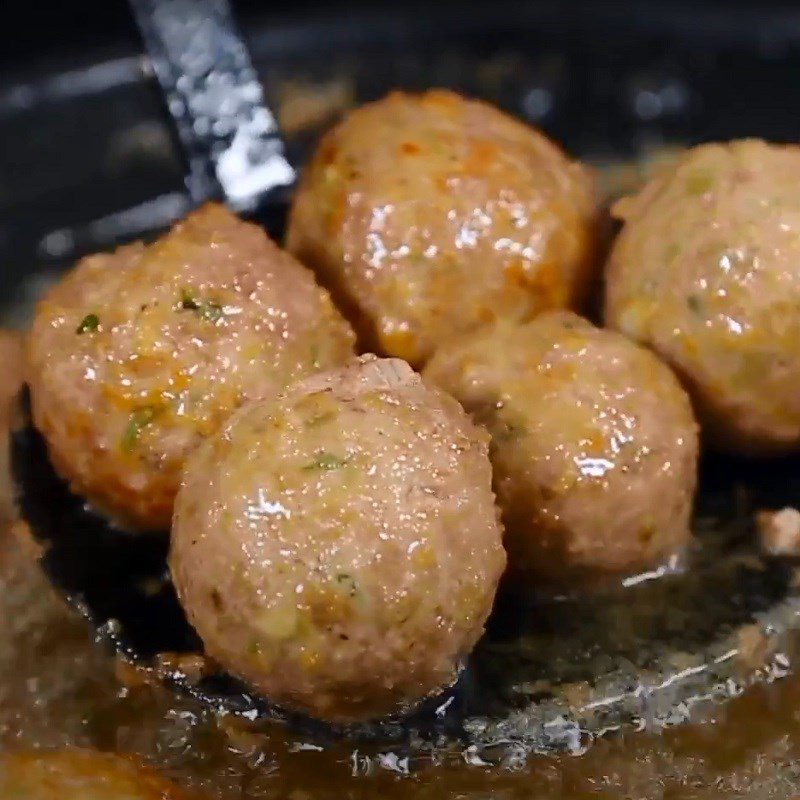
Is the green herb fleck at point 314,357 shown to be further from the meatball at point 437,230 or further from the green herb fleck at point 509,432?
the green herb fleck at point 509,432

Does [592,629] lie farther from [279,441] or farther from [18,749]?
[18,749]

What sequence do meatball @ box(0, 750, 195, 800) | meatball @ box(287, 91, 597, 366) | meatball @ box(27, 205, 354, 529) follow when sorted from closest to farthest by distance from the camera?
1. meatball @ box(0, 750, 195, 800)
2. meatball @ box(27, 205, 354, 529)
3. meatball @ box(287, 91, 597, 366)

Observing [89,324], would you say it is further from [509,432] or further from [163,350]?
[509,432]

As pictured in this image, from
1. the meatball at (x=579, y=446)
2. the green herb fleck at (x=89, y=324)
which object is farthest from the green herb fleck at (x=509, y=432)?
the green herb fleck at (x=89, y=324)

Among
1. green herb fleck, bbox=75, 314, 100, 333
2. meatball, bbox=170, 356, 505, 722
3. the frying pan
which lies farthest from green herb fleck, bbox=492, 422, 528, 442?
green herb fleck, bbox=75, 314, 100, 333

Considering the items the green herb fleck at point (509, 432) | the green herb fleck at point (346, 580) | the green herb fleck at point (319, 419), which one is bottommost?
the green herb fleck at point (509, 432)

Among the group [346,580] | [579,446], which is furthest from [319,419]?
[579,446]

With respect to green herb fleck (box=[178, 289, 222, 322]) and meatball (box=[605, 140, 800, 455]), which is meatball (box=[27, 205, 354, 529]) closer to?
green herb fleck (box=[178, 289, 222, 322])
